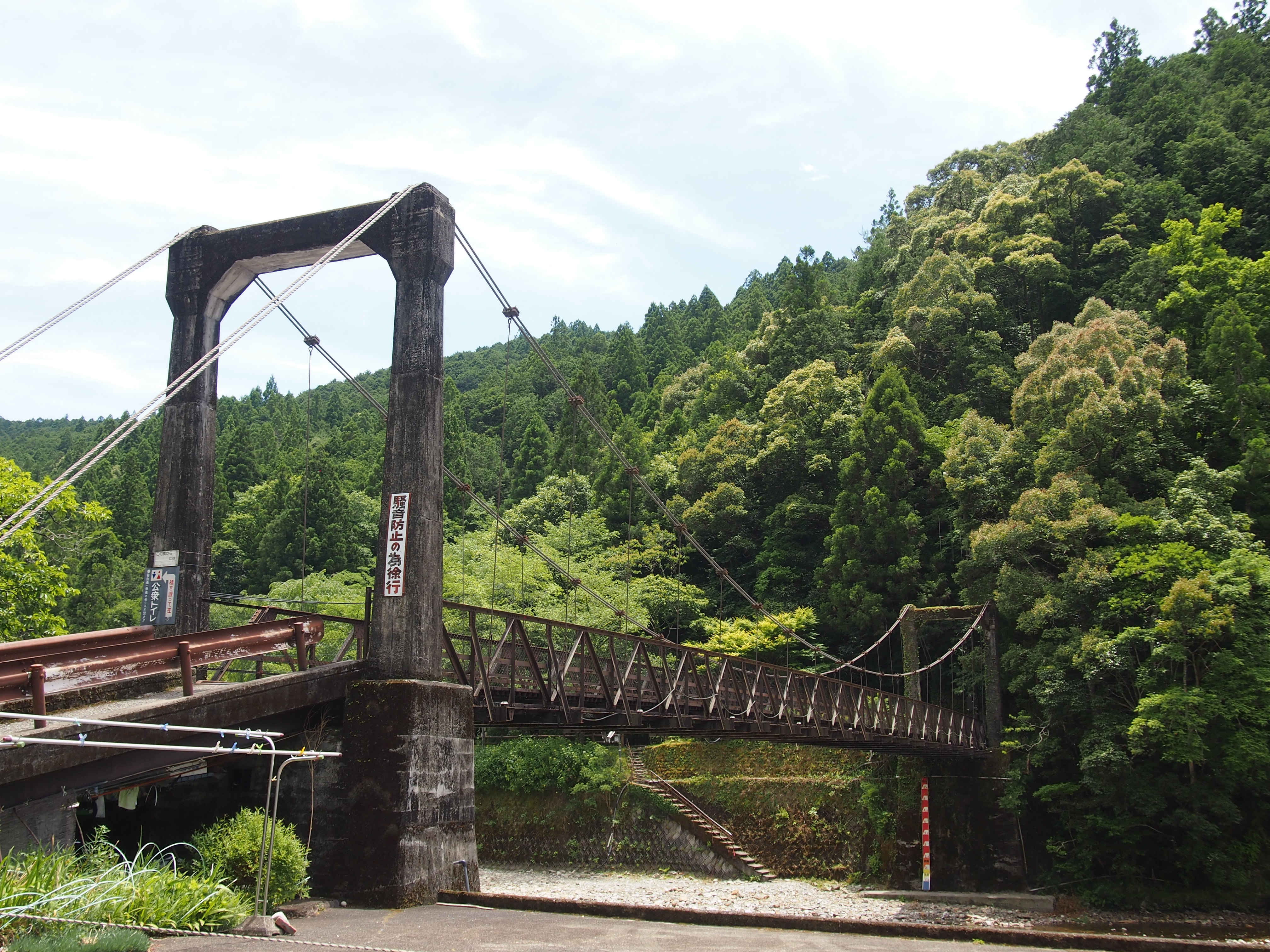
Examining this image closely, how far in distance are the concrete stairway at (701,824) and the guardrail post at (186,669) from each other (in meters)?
18.8

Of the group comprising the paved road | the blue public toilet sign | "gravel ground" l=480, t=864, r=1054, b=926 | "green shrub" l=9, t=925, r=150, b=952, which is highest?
the blue public toilet sign

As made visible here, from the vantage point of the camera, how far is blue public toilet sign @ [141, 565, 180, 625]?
34.4 feet

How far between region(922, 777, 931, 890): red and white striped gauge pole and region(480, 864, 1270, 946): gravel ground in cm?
124

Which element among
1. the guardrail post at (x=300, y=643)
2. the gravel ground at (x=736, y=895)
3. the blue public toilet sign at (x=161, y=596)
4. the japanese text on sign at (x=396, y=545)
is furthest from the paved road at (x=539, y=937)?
the gravel ground at (x=736, y=895)

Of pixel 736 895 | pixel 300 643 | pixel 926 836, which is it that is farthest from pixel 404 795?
pixel 926 836

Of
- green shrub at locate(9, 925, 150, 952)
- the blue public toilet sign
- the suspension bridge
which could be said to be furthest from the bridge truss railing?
green shrub at locate(9, 925, 150, 952)

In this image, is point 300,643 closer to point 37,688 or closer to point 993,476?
point 37,688

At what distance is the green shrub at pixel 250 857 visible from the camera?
8.26 meters

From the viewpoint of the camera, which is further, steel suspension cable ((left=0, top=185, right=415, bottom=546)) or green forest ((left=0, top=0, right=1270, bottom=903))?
green forest ((left=0, top=0, right=1270, bottom=903))

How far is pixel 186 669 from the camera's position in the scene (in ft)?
26.2

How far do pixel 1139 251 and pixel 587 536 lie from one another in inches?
898

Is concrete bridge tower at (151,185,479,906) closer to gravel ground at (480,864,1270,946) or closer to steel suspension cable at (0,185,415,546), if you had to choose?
steel suspension cable at (0,185,415,546)

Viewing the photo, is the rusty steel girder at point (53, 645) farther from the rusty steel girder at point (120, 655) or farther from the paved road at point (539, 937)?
the paved road at point (539, 937)

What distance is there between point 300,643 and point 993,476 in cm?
2198
